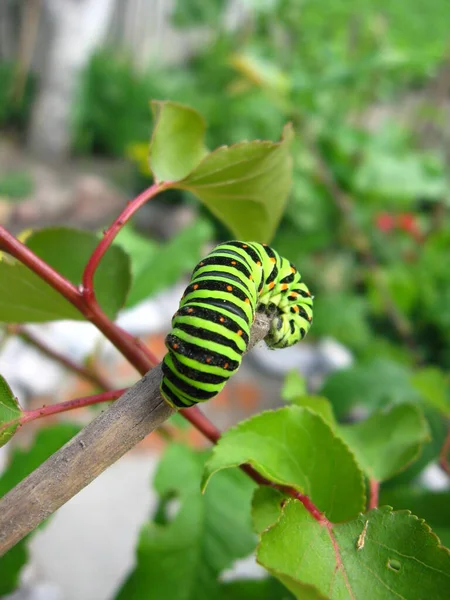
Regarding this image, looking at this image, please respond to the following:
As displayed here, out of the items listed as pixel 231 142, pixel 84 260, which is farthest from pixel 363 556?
pixel 231 142

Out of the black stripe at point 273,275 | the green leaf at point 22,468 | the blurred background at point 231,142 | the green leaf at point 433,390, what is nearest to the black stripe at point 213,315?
the black stripe at point 273,275

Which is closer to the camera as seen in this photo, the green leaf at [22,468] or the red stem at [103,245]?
the red stem at [103,245]

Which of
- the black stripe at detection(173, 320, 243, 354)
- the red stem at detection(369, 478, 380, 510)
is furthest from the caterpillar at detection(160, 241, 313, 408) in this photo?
the red stem at detection(369, 478, 380, 510)

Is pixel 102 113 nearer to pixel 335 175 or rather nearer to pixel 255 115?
pixel 255 115

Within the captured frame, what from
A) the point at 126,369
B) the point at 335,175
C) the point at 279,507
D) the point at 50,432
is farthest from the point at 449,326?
the point at 279,507

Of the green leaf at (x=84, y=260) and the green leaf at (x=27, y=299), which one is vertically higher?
the green leaf at (x=27, y=299)

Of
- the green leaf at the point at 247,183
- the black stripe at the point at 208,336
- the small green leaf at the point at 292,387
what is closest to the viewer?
the black stripe at the point at 208,336

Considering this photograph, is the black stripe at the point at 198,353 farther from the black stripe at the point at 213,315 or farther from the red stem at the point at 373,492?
the red stem at the point at 373,492
